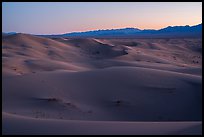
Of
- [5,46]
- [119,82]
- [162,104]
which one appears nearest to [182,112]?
[162,104]

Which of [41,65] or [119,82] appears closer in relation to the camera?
[119,82]

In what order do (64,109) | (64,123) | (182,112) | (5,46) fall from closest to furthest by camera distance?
(64,123) → (64,109) → (182,112) → (5,46)

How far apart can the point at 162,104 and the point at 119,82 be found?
208cm

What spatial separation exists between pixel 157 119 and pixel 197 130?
11.3 feet

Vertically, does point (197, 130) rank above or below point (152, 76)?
below

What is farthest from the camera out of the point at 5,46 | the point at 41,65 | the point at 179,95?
the point at 5,46

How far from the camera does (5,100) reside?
8.87 metres

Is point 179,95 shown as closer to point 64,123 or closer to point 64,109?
point 64,109

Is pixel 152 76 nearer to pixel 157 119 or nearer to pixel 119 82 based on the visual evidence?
pixel 119 82

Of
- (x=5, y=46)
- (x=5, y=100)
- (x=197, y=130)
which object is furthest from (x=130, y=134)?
(x=5, y=46)

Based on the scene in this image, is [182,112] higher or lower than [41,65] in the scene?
lower

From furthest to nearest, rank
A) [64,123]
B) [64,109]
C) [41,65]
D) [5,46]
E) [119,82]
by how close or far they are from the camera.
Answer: [5,46] → [41,65] → [119,82] → [64,109] → [64,123]

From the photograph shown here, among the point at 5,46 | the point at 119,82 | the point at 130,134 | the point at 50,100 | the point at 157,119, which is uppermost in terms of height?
the point at 5,46

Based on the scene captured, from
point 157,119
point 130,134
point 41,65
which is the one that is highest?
point 41,65
